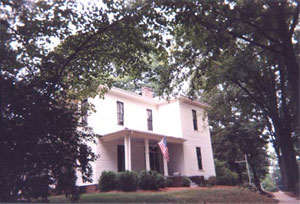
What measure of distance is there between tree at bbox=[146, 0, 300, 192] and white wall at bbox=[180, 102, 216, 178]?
A: 19.1ft

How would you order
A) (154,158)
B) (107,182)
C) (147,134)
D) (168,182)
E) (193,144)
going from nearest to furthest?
(107,182) → (168,182) → (147,134) → (154,158) → (193,144)

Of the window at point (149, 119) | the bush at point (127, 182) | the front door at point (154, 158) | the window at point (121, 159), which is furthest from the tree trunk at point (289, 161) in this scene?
the window at point (121, 159)

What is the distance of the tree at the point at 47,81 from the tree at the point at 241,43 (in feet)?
5.64

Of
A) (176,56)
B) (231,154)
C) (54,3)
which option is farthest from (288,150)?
(54,3)

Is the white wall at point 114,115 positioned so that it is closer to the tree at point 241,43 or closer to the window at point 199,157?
the window at point 199,157

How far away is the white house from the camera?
635 inches

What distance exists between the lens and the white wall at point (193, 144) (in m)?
19.8

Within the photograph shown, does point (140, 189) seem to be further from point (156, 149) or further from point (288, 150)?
point (288, 150)

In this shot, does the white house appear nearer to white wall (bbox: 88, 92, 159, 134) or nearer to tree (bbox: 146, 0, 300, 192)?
white wall (bbox: 88, 92, 159, 134)

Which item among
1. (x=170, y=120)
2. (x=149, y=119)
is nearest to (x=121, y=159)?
(x=149, y=119)

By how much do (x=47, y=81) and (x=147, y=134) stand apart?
1105 centimetres

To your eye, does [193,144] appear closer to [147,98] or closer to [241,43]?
[147,98]

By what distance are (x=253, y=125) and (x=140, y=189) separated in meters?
12.9

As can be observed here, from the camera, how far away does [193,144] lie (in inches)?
824
